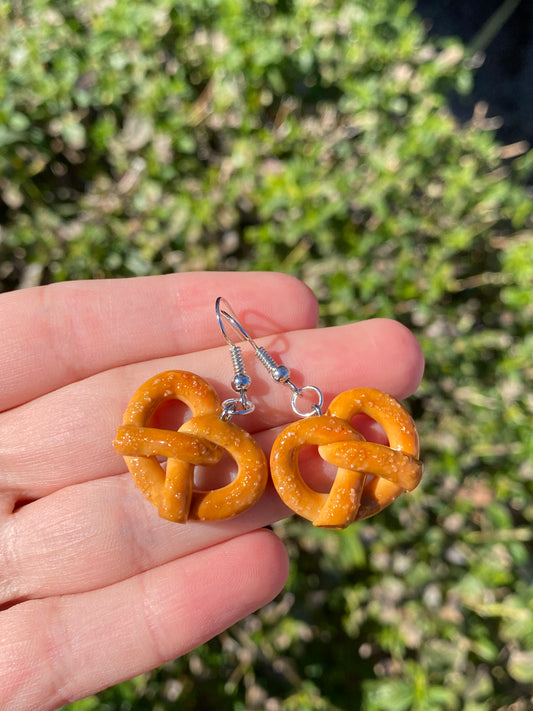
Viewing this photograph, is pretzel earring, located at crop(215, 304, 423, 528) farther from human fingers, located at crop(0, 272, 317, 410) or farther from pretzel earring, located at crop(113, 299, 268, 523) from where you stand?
human fingers, located at crop(0, 272, 317, 410)

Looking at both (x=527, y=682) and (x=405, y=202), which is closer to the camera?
(x=527, y=682)

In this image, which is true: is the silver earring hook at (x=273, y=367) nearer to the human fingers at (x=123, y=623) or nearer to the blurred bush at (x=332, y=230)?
the human fingers at (x=123, y=623)

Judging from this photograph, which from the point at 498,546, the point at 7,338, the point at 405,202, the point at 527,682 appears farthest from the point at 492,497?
the point at 7,338

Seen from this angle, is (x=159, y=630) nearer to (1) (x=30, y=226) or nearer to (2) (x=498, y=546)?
(2) (x=498, y=546)

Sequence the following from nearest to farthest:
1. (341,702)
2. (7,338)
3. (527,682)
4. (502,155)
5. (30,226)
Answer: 1. (7,338)
2. (341,702)
3. (527,682)
4. (30,226)
5. (502,155)

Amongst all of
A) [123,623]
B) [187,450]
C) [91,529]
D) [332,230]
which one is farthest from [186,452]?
[332,230]

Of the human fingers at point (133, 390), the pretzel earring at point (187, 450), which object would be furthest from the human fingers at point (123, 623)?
the human fingers at point (133, 390)

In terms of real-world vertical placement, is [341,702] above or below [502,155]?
below
